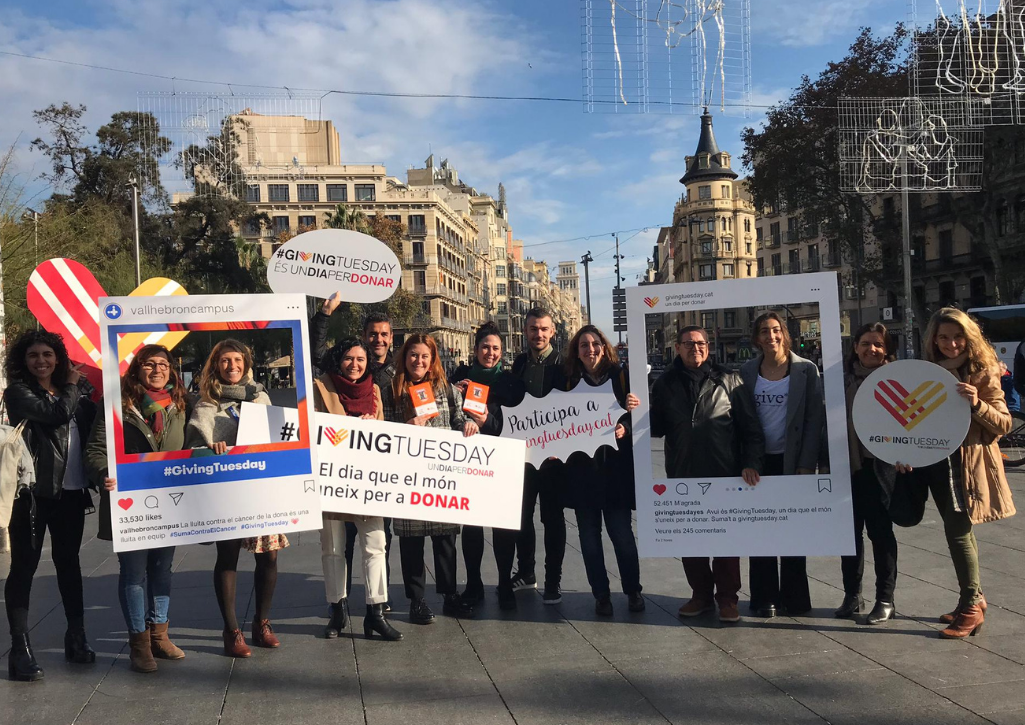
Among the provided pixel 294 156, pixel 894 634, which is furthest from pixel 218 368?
pixel 294 156

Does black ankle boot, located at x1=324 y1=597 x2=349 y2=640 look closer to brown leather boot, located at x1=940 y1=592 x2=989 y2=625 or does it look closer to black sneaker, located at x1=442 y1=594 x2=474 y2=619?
black sneaker, located at x1=442 y1=594 x2=474 y2=619

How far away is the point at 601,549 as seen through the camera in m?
5.29

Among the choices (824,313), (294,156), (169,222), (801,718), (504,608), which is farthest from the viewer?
(294,156)

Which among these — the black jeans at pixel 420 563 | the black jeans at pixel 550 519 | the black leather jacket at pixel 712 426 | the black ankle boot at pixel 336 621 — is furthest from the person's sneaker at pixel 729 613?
the black ankle boot at pixel 336 621

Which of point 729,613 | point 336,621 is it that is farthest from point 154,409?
point 729,613

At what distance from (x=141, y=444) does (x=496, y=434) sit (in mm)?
2176

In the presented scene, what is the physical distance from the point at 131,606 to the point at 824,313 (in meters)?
4.35

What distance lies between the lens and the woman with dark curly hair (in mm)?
4363

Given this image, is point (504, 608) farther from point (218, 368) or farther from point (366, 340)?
point (218, 368)

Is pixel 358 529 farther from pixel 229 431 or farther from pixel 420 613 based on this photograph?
pixel 229 431

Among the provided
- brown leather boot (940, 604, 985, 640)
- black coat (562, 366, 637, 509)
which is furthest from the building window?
brown leather boot (940, 604, 985, 640)

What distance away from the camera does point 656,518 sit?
5.12 meters

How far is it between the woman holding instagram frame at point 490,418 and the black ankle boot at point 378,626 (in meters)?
0.66

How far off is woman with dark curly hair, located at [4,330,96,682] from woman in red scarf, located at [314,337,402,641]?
4.44 feet
